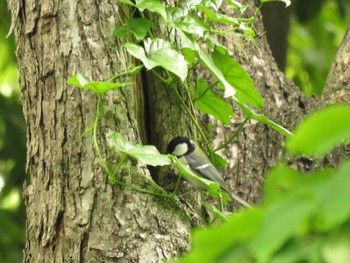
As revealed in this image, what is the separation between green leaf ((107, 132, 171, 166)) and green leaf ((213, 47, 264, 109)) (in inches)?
19.7

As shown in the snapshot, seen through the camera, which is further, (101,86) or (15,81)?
(15,81)

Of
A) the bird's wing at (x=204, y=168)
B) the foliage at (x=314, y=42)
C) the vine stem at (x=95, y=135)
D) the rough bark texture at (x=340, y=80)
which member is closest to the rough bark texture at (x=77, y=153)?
the vine stem at (x=95, y=135)

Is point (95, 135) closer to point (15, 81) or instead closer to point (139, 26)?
point (139, 26)

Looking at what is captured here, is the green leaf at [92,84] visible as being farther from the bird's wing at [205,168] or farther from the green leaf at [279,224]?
the green leaf at [279,224]

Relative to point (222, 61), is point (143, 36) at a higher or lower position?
higher

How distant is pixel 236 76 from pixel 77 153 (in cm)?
A: 66

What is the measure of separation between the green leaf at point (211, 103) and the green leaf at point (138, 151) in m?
0.45

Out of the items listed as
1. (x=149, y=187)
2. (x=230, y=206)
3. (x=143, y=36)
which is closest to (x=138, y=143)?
(x=149, y=187)

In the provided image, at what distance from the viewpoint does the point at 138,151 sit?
2301 millimetres

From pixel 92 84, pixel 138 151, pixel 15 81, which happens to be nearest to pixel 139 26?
pixel 92 84

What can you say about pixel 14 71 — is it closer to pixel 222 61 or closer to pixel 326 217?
pixel 222 61

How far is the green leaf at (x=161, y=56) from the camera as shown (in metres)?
2.33

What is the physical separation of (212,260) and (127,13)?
193 centimetres

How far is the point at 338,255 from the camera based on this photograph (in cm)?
69
